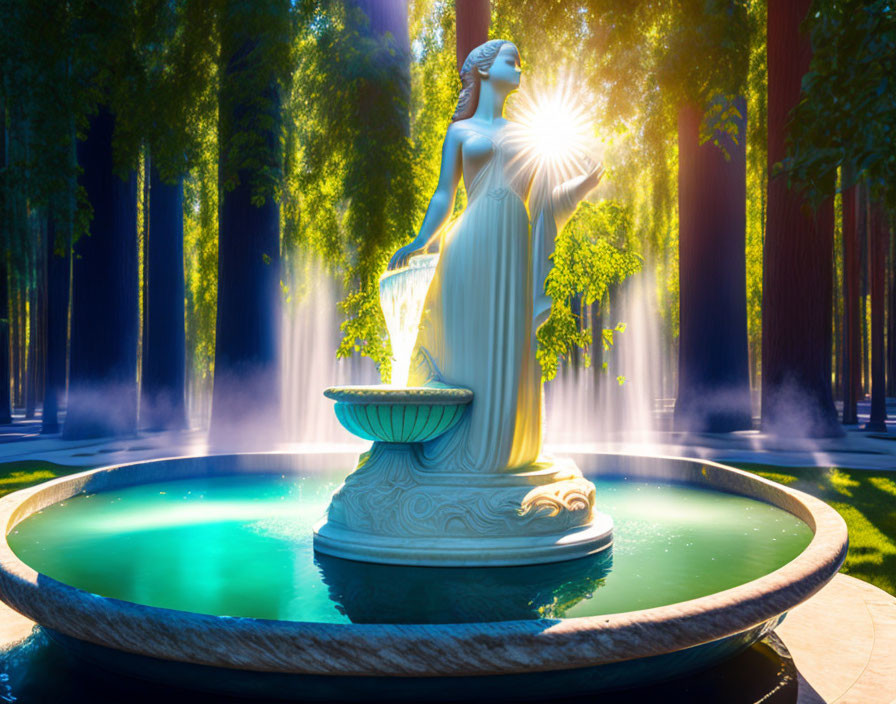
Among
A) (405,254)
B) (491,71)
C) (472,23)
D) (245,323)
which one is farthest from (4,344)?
(491,71)

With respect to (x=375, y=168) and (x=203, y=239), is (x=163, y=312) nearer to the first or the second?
(x=203, y=239)

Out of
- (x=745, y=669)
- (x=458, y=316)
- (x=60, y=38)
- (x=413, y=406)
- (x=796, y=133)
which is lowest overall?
(x=745, y=669)

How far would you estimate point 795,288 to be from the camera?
14586mm

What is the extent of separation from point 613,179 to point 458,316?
13.6 metres

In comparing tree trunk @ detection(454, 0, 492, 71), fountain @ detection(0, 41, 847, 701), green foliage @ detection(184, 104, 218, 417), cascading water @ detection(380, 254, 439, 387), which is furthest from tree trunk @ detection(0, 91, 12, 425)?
cascading water @ detection(380, 254, 439, 387)

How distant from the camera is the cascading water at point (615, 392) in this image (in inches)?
702

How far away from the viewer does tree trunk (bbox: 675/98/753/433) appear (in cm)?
1733

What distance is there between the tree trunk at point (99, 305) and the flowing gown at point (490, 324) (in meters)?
12.6

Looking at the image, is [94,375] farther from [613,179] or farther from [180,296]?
[613,179]

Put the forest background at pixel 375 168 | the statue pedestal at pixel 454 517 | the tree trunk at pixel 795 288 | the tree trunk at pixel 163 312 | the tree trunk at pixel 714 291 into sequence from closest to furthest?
the statue pedestal at pixel 454 517 → the forest background at pixel 375 168 → the tree trunk at pixel 795 288 → the tree trunk at pixel 714 291 → the tree trunk at pixel 163 312

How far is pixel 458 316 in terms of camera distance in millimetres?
5688

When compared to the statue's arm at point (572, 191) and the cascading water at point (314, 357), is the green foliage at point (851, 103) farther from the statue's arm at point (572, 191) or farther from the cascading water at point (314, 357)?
the cascading water at point (314, 357)

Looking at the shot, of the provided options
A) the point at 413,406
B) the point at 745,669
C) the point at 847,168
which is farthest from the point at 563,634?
the point at 847,168

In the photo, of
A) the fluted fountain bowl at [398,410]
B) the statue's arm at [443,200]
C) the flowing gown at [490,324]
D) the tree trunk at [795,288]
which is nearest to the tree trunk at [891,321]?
the tree trunk at [795,288]
